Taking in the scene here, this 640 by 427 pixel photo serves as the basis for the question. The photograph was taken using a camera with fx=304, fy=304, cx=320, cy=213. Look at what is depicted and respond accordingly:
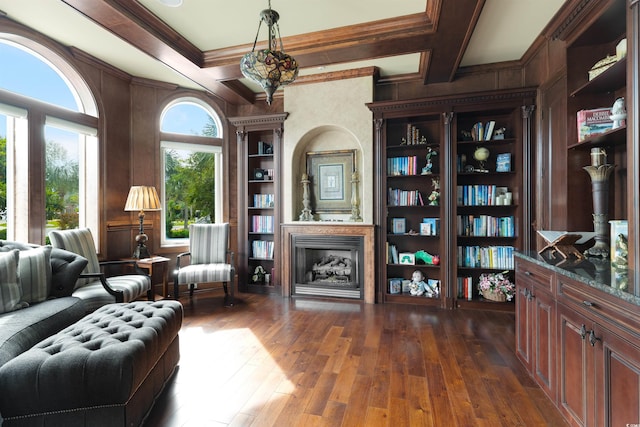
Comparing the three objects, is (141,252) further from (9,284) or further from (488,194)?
(488,194)

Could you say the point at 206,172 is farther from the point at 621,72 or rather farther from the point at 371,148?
the point at 621,72

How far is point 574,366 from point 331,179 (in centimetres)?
337

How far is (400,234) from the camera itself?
4020 mm

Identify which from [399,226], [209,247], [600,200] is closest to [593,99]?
[600,200]

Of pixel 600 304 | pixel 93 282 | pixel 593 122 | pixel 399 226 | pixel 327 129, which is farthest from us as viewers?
pixel 327 129

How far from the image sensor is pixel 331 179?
448 centimetres

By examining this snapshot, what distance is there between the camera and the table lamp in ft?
12.6

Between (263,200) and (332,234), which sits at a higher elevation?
(263,200)

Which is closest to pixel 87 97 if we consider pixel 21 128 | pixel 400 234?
pixel 21 128

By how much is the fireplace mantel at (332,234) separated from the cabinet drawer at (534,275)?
1855 mm

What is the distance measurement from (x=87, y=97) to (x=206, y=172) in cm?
170

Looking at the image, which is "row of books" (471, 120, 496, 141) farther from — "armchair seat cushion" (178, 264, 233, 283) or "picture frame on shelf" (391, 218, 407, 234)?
"armchair seat cushion" (178, 264, 233, 283)

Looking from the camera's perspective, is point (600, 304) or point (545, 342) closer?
point (600, 304)

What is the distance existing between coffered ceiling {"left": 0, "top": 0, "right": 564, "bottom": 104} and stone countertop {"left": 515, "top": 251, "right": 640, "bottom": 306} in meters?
2.07
